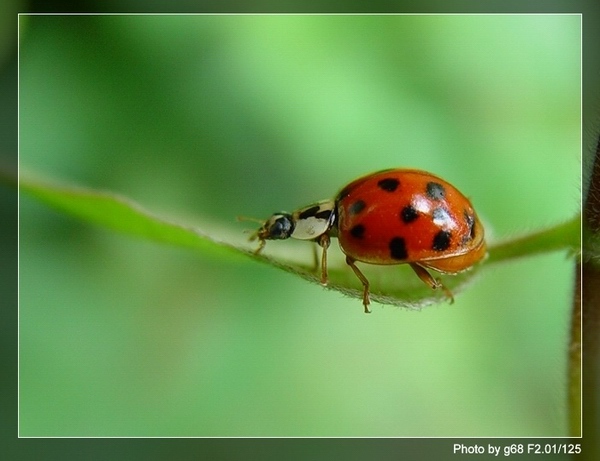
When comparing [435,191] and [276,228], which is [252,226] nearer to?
[276,228]

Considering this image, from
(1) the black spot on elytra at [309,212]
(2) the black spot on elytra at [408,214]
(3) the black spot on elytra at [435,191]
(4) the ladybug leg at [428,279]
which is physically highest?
(3) the black spot on elytra at [435,191]

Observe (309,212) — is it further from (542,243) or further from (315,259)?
(542,243)

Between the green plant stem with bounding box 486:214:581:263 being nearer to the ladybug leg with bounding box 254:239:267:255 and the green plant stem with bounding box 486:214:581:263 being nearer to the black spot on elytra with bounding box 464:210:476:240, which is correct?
the black spot on elytra with bounding box 464:210:476:240

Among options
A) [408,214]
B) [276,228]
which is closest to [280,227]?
[276,228]

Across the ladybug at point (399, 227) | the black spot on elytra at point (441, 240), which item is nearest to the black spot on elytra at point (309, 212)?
the ladybug at point (399, 227)

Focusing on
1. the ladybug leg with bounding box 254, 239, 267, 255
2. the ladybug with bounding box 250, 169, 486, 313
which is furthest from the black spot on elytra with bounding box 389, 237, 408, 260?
the ladybug leg with bounding box 254, 239, 267, 255

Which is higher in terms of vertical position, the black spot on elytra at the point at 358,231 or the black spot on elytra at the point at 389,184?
the black spot on elytra at the point at 389,184

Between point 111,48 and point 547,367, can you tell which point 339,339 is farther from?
point 111,48

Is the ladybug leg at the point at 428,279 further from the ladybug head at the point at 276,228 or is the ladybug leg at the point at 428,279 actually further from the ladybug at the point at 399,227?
the ladybug head at the point at 276,228
